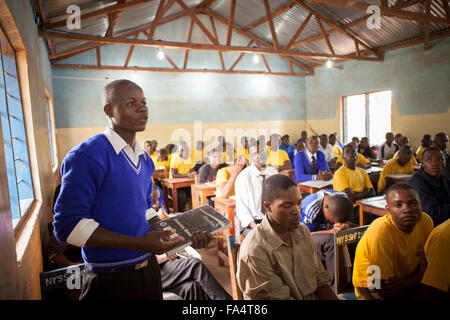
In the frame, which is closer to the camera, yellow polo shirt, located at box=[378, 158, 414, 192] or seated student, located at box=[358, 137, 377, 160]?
yellow polo shirt, located at box=[378, 158, 414, 192]

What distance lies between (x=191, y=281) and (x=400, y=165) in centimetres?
406

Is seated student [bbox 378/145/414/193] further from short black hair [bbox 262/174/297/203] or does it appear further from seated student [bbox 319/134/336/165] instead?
short black hair [bbox 262/174/297/203]

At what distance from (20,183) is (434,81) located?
9611 mm

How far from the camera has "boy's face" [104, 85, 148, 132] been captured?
4.05 feet

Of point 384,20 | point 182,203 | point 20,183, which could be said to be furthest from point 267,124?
point 20,183

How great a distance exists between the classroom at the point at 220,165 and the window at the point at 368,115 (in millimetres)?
56

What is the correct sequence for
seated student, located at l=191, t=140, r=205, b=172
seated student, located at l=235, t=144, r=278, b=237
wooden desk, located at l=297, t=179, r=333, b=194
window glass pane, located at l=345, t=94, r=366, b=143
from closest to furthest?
1. seated student, located at l=235, t=144, r=278, b=237
2. wooden desk, located at l=297, t=179, r=333, b=194
3. seated student, located at l=191, t=140, r=205, b=172
4. window glass pane, located at l=345, t=94, r=366, b=143

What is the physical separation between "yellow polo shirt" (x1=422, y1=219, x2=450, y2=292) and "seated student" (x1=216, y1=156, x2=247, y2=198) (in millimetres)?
2338

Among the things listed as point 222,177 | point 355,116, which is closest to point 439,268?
point 222,177

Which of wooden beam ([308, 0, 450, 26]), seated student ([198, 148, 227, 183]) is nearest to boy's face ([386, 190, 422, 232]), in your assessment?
seated student ([198, 148, 227, 183])

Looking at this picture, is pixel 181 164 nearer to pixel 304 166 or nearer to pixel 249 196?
pixel 304 166

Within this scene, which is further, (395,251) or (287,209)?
(395,251)

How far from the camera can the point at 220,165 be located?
17.4 feet

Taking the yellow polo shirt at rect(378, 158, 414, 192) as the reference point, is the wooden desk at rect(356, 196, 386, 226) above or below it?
below
